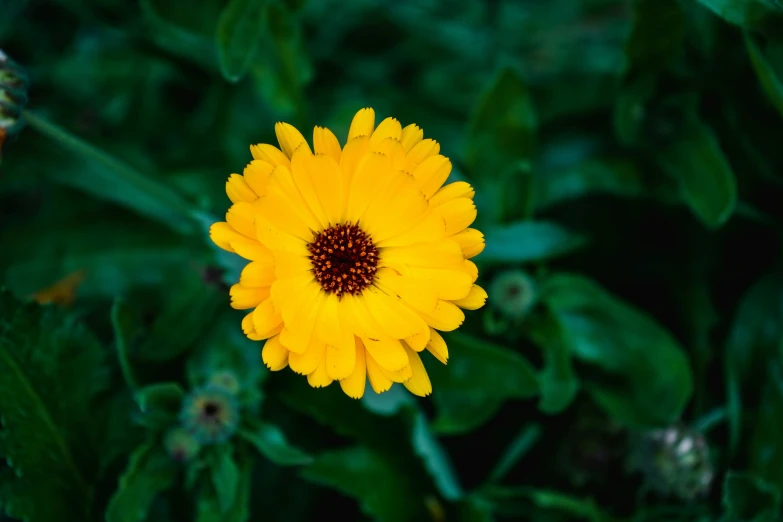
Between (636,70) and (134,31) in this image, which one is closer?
(636,70)

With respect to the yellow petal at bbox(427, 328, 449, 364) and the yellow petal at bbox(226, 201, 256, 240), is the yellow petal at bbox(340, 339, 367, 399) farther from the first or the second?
the yellow petal at bbox(226, 201, 256, 240)

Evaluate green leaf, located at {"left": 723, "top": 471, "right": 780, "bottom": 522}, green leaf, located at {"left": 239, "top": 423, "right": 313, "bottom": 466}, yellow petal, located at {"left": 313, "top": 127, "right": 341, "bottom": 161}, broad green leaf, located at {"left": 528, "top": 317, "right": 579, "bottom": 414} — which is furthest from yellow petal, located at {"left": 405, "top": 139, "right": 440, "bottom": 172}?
green leaf, located at {"left": 723, "top": 471, "right": 780, "bottom": 522}

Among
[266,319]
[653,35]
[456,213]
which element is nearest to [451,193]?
[456,213]

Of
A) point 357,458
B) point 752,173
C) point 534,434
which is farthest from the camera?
point 752,173

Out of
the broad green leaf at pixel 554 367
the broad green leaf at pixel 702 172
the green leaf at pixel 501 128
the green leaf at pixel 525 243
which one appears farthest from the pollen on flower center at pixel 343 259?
the broad green leaf at pixel 702 172

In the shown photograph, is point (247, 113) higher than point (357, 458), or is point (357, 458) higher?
point (247, 113)

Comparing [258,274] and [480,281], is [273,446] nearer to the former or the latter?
[258,274]

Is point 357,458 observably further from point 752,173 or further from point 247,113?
point 752,173

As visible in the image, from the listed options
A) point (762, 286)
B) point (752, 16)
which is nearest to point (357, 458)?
point (762, 286)
